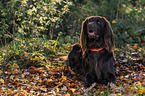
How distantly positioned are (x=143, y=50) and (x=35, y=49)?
119 inches

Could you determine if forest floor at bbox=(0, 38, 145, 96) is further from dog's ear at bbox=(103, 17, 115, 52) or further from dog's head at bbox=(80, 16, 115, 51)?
dog's head at bbox=(80, 16, 115, 51)

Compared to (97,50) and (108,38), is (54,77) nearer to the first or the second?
(97,50)

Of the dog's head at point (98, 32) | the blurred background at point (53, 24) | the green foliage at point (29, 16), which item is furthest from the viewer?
the green foliage at point (29, 16)

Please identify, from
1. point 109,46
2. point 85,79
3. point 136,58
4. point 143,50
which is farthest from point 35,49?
point 143,50

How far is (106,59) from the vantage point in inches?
151

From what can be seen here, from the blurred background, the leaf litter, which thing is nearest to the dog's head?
the leaf litter

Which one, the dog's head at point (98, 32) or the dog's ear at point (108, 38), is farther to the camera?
the dog's ear at point (108, 38)

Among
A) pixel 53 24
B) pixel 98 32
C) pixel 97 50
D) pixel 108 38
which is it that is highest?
pixel 53 24

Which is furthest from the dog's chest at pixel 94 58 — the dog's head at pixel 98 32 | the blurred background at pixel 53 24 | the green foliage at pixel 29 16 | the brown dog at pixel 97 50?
the green foliage at pixel 29 16

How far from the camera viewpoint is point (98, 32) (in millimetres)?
3676

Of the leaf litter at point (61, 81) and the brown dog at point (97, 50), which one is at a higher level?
the brown dog at point (97, 50)

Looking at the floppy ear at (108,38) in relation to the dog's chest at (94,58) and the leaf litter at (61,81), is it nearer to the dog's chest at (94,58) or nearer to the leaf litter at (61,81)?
the dog's chest at (94,58)

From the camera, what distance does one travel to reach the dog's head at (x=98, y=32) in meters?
3.65

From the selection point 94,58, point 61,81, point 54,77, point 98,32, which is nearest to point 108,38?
point 98,32
